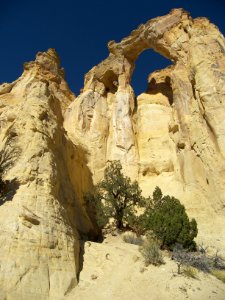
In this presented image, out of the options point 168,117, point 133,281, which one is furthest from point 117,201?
point 168,117

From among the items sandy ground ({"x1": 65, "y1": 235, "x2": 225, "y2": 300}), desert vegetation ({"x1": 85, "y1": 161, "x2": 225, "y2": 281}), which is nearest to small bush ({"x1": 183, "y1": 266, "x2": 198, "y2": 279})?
desert vegetation ({"x1": 85, "y1": 161, "x2": 225, "y2": 281})

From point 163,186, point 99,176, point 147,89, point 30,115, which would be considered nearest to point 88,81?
point 147,89

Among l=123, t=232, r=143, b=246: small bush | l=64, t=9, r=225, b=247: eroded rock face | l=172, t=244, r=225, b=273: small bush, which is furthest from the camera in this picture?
l=64, t=9, r=225, b=247: eroded rock face

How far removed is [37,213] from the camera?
38.1 ft

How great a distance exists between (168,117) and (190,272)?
64.7 feet

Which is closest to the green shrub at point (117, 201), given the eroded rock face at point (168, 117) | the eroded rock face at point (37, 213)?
the eroded rock face at point (37, 213)

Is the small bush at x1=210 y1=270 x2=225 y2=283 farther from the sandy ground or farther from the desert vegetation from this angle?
the sandy ground

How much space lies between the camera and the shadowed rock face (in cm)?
1091

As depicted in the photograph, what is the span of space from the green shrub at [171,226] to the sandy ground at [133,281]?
69.1 inches

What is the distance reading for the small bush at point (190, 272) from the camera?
1156 cm

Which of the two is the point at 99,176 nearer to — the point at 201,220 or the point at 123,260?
the point at 201,220

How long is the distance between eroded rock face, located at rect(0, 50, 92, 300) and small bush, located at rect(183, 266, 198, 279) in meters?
3.76

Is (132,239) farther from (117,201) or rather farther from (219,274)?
(219,274)

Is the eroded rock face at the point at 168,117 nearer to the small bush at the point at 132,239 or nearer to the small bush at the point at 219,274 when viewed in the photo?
the small bush at the point at 132,239
